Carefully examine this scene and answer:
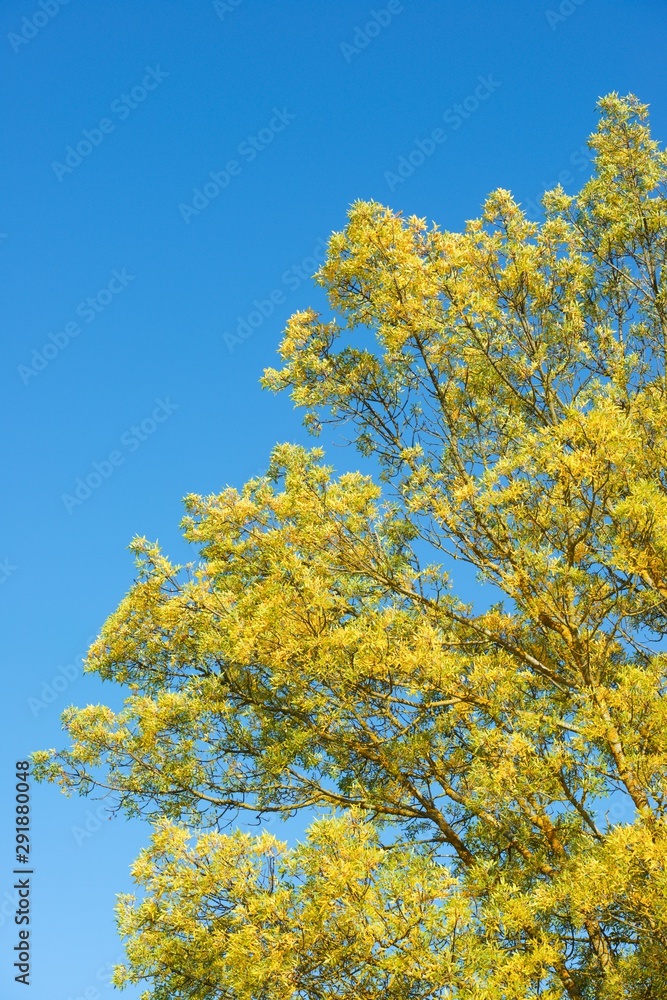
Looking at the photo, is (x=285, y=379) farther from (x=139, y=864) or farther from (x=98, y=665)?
(x=139, y=864)

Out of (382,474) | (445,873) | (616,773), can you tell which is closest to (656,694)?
(616,773)

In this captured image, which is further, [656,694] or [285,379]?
[285,379]

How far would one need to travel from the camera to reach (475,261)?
6.44 metres

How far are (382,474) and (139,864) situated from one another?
10.6 feet

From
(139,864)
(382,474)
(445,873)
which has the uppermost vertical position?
(382,474)

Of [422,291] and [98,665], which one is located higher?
[422,291]

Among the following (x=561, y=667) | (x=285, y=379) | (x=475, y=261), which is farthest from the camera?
(x=285, y=379)

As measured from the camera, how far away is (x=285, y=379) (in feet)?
23.0

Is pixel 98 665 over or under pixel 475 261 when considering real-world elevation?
under

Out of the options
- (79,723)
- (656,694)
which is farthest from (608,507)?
(79,723)

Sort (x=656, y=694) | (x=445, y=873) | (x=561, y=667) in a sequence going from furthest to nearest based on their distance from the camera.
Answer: (x=561, y=667) < (x=656, y=694) < (x=445, y=873)

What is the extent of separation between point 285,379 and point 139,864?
144 inches

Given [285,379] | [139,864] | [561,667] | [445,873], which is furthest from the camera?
[285,379]

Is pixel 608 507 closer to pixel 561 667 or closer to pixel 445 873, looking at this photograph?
pixel 561 667
